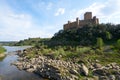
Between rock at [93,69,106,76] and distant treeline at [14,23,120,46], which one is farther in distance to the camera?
distant treeline at [14,23,120,46]

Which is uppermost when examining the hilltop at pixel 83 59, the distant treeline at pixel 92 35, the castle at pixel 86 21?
the castle at pixel 86 21

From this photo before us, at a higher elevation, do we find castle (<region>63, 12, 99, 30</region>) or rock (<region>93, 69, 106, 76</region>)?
castle (<region>63, 12, 99, 30</region>)

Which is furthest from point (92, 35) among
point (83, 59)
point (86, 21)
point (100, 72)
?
point (100, 72)

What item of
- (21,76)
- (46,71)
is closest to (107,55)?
(46,71)

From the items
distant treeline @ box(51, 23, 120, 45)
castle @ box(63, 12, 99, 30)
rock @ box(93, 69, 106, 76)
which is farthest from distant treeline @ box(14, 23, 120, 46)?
rock @ box(93, 69, 106, 76)

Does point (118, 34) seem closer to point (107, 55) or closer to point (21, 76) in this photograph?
point (107, 55)

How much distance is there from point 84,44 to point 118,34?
16562 mm

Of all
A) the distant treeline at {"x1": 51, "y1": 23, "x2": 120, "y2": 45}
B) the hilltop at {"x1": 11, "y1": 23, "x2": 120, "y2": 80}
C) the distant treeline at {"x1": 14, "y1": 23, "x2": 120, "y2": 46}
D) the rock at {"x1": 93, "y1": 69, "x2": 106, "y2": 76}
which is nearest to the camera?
the rock at {"x1": 93, "y1": 69, "x2": 106, "y2": 76}

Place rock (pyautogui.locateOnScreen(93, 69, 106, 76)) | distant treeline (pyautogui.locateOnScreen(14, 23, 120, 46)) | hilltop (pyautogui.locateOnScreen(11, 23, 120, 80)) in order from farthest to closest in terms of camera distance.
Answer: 1. distant treeline (pyautogui.locateOnScreen(14, 23, 120, 46))
2. hilltop (pyautogui.locateOnScreen(11, 23, 120, 80))
3. rock (pyautogui.locateOnScreen(93, 69, 106, 76))

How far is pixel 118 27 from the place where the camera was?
90062mm

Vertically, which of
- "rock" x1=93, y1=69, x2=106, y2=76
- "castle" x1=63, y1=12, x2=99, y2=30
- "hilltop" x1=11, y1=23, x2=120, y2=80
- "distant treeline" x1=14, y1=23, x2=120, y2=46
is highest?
"castle" x1=63, y1=12, x2=99, y2=30

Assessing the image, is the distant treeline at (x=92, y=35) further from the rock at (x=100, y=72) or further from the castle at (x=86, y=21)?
the rock at (x=100, y=72)

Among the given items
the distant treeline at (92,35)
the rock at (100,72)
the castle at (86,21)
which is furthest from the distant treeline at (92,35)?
the rock at (100,72)

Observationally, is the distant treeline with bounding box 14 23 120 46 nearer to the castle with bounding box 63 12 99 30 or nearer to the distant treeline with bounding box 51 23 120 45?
the distant treeline with bounding box 51 23 120 45
